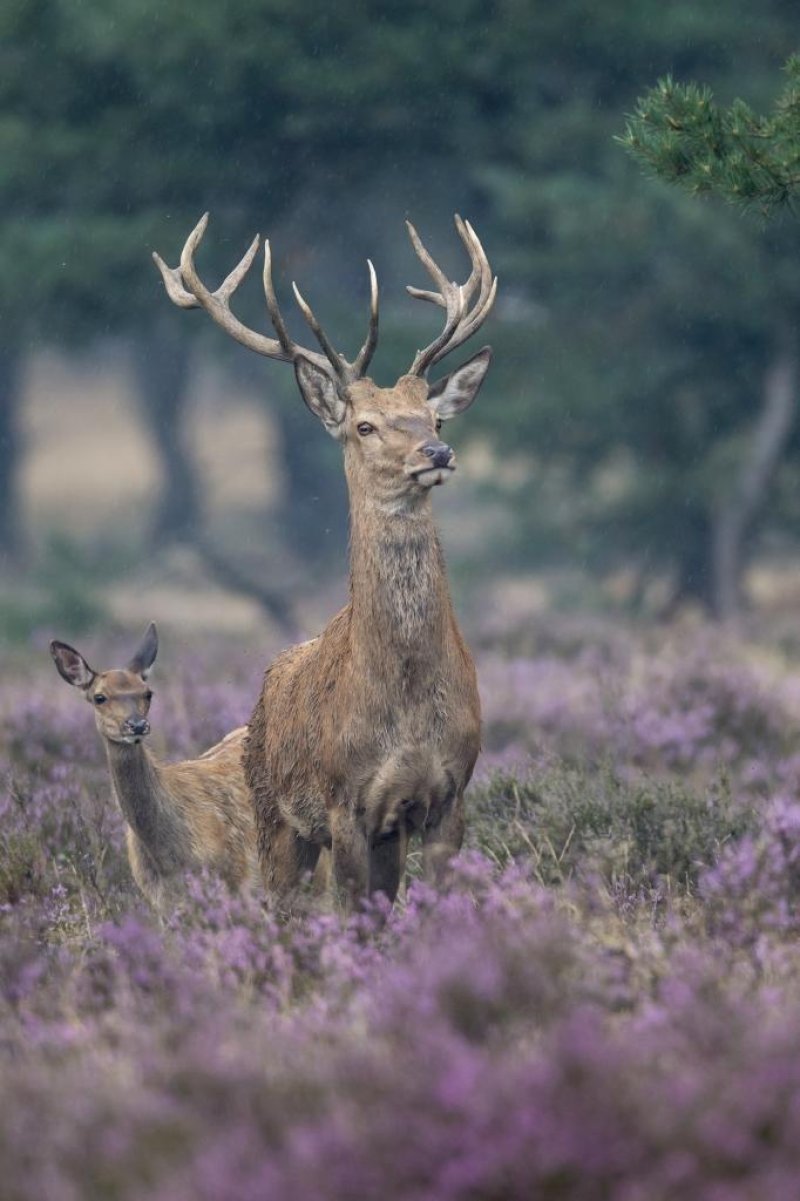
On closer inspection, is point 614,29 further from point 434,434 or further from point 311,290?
point 434,434

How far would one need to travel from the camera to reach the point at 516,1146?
3697 millimetres

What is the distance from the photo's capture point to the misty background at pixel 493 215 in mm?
18297

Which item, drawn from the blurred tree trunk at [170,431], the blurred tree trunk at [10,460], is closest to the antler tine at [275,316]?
the blurred tree trunk at [170,431]

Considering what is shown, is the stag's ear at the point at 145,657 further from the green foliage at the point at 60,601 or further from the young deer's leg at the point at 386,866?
the green foliage at the point at 60,601

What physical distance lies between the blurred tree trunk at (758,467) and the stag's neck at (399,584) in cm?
1244

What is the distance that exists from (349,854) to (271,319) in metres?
1.98

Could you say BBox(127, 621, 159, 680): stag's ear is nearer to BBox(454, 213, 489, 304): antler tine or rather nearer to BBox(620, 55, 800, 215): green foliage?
BBox(454, 213, 489, 304): antler tine

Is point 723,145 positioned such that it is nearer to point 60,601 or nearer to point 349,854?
point 349,854

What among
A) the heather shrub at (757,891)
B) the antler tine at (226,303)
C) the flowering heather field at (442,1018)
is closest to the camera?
the flowering heather field at (442,1018)

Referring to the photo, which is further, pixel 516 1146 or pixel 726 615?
pixel 726 615

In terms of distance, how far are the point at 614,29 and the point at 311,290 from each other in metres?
7.16

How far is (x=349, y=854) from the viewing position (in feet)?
21.9

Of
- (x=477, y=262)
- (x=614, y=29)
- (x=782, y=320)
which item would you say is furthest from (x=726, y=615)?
(x=477, y=262)

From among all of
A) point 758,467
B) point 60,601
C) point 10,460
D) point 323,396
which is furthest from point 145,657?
point 10,460
